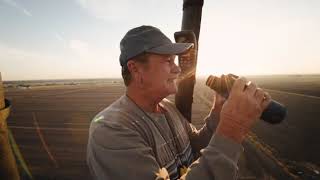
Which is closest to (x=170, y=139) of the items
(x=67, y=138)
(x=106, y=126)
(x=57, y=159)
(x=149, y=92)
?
(x=149, y=92)

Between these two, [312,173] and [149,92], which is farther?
[312,173]

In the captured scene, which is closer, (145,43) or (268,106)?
(268,106)

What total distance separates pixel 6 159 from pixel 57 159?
7362 mm

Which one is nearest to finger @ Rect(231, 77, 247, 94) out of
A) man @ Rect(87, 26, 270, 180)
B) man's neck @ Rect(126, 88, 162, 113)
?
man @ Rect(87, 26, 270, 180)

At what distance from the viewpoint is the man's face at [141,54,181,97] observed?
6.67ft

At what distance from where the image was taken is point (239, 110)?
5.11 feet

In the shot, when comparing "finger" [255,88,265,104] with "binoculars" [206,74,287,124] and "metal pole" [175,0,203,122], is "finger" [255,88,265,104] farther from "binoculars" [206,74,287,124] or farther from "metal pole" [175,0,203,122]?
"metal pole" [175,0,203,122]

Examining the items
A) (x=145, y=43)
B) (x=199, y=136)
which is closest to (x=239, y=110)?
(x=145, y=43)

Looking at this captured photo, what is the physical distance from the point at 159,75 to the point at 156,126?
14.9 inches

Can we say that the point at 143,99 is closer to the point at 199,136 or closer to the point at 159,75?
the point at 159,75

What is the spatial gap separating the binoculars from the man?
11cm

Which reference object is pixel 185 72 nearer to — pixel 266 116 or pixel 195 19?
pixel 195 19

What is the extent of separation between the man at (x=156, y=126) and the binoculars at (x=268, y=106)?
4.3 inches

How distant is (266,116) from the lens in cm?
175
